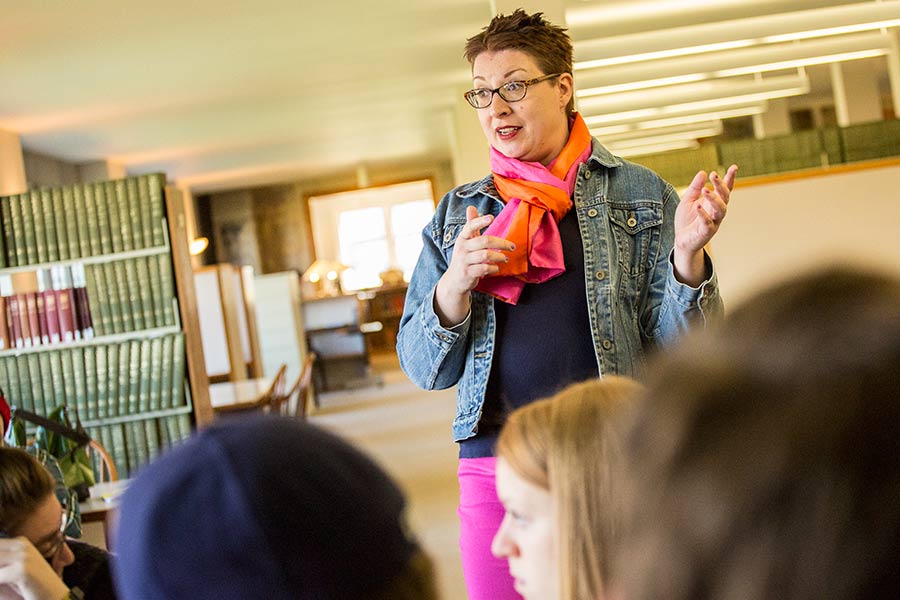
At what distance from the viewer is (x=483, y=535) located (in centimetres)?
173

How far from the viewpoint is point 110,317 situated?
6.12 metres

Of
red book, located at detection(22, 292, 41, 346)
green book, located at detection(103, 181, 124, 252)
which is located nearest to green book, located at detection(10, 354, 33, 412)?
red book, located at detection(22, 292, 41, 346)

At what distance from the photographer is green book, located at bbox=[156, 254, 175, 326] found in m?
6.06

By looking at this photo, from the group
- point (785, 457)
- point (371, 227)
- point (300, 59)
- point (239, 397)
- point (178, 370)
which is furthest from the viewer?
point (371, 227)

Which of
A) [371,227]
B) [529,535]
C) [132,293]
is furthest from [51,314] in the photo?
[371,227]

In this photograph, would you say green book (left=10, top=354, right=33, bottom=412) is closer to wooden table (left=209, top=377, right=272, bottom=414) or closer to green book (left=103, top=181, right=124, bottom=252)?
green book (left=103, top=181, right=124, bottom=252)

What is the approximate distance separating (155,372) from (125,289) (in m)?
0.49

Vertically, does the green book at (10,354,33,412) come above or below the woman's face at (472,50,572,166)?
below

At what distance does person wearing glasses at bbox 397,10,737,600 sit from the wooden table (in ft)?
15.9

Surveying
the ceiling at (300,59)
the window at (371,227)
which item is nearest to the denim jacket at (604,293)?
the ceiling at (300,59)

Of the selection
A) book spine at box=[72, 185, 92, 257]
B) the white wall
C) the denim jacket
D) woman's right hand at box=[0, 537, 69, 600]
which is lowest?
woman's right hand at box=[0, 537, 69, 600]

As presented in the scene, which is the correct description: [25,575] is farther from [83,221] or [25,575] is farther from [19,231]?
[19,231]

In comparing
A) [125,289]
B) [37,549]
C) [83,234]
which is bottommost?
[37,549]

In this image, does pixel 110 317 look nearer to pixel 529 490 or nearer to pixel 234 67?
pixel 234 67
